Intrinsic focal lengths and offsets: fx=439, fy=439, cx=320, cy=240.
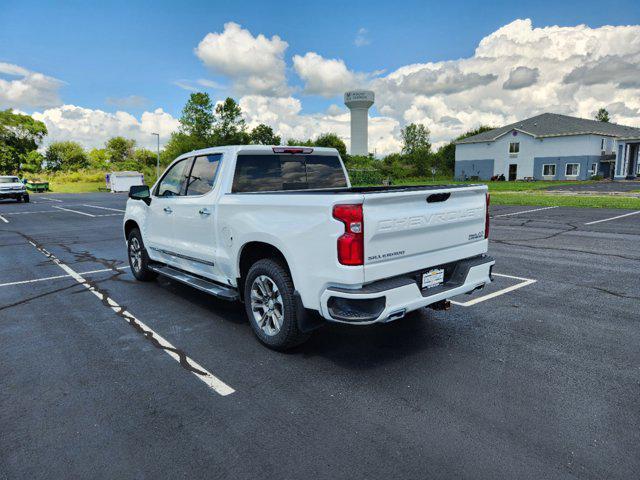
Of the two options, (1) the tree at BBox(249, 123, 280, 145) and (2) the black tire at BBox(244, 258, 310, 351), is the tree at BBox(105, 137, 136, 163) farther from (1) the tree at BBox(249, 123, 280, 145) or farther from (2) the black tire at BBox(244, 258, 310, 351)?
(2) the black tire at BBox(244, 258, 310, 351)

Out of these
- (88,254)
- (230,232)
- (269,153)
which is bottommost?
(88,254)

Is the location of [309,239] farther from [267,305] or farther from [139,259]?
[139,259]

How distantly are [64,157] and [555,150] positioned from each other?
9040cm

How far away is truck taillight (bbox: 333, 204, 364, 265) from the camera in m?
3.32

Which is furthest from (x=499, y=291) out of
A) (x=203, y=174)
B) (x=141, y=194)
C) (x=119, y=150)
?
(x=119, y=150)

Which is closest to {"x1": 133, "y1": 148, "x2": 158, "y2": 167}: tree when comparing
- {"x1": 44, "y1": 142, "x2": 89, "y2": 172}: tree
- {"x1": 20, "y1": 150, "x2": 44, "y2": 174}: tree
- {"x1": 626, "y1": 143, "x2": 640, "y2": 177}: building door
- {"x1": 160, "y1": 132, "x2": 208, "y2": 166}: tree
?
{"x1": 44, "y1": 142, "x2": 89, "y2": 172}: tree

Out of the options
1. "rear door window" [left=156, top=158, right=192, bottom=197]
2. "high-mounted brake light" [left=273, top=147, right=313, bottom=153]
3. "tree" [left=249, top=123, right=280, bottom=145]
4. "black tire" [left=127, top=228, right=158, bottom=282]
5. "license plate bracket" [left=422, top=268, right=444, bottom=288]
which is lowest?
"black tire" [left=127, top=228, right=158, bottom=282]

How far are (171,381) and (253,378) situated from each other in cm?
69

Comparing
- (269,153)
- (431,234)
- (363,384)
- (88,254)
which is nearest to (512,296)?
(431,234)

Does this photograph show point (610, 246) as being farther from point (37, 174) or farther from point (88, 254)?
point (37, 174)

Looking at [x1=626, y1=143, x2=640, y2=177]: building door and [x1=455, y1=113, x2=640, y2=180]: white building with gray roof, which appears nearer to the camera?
[x1=455, y1=113, x2=640, y2=180]: white building with gray roof

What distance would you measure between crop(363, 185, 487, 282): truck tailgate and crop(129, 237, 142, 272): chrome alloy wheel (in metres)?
4.68

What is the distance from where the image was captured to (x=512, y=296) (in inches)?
236

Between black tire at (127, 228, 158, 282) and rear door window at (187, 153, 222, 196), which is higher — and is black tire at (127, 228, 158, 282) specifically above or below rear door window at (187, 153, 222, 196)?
below
